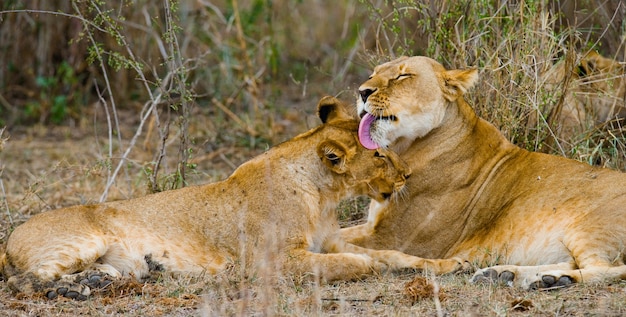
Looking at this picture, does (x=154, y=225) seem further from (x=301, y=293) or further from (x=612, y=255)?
(x=612, y=255)

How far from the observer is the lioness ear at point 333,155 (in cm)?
564

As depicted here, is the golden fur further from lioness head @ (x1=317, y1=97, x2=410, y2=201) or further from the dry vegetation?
lioness head @ (x1=317, y1=97, x2=410, y2=201)

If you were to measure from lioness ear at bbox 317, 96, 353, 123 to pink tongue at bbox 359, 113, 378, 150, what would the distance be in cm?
19

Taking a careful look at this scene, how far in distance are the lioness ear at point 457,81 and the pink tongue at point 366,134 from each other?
0.51m

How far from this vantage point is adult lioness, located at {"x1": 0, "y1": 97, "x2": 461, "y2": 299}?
5461 mm

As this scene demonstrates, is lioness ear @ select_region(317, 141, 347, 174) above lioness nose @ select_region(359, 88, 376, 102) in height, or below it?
below

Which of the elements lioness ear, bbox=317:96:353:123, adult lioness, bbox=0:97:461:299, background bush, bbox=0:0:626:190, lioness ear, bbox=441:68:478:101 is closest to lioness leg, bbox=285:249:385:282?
adult lioness, bbox=0:97:461:299

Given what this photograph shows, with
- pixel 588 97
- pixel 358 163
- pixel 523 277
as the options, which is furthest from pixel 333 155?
pixel 588 97

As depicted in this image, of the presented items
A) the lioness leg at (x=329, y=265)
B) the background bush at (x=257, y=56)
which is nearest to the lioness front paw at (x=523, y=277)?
the lioness leg at (x=329, y=265)

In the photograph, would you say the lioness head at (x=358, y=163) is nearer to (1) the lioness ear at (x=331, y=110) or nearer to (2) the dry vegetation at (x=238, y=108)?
(1) the lioness ear at (x=331, y=110)

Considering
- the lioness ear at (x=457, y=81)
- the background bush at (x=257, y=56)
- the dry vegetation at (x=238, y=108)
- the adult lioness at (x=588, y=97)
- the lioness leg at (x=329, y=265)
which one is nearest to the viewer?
the dry vegetation at (x=238, y=108)

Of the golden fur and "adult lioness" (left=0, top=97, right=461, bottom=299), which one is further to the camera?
the golden fur

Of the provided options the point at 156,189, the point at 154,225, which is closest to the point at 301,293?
the point at 154,225

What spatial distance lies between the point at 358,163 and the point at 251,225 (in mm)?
680
